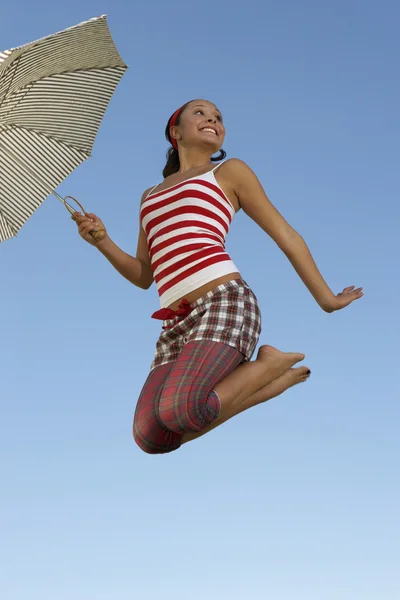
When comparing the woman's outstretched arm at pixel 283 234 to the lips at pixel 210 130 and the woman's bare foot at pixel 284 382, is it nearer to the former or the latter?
the lips at pixel 210 130

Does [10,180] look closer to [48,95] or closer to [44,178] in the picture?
[44,178]

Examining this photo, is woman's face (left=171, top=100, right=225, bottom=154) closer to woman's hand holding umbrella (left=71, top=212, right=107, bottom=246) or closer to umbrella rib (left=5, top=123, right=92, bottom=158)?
umbrella rib (left=5, top=123, right=92, bottom=158)

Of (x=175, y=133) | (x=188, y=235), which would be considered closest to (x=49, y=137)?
(x=175, y=133)

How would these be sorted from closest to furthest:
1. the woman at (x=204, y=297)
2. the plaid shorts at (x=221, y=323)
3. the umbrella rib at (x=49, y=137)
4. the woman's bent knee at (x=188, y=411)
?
1. the woman's bent knee at (x=188, y=411)
2. the woman at (x=204, y=297)
3. the plaid shorts at (x=221, y=323)
4. the umbrella rib at (x=49, y=137)

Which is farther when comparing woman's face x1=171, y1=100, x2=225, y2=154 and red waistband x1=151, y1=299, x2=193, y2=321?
woman's face x1=171, y1=100, x2=225, y2=154

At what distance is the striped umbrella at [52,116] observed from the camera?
20.3 ft

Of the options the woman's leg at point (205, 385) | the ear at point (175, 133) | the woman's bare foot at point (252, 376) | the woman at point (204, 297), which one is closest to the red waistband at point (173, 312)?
the woman at point (204, 297)

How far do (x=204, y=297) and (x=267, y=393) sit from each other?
768mm

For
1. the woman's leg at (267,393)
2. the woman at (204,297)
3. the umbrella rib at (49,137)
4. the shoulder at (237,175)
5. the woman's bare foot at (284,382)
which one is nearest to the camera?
the woman at (204,297)

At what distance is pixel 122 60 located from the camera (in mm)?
6559

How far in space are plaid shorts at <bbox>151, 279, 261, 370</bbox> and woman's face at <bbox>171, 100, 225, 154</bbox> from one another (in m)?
1.13

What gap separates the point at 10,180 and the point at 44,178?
0.24 metres

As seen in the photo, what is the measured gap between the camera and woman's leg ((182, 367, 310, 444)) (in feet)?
19.1

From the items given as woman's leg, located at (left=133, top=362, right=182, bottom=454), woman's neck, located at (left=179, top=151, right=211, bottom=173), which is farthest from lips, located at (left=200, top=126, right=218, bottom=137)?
woman's leg, located at (left=133, top=362, right=182, bottom=454)
